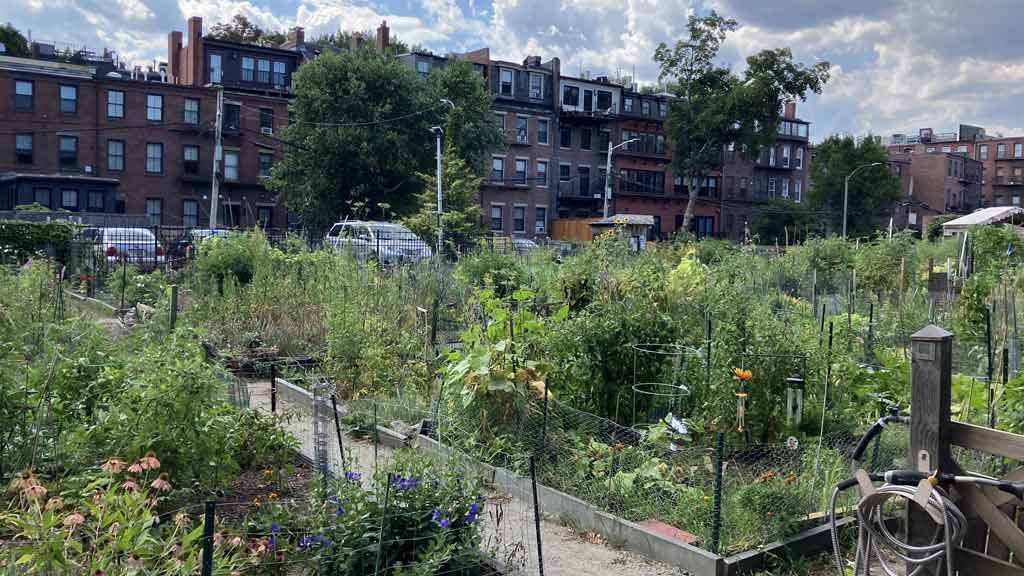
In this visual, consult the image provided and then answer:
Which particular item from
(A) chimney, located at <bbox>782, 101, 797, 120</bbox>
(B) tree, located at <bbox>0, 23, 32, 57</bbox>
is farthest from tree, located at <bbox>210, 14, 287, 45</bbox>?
(A) chimney, located at <bbox>782, 101, 797, 120</bbox>

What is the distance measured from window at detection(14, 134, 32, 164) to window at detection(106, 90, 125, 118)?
4.27m

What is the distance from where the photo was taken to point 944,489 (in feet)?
12.0

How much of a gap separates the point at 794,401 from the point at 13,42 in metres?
66.9

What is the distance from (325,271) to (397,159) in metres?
30.7

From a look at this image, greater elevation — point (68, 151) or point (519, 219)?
point (68, 151)

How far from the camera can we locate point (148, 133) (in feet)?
157

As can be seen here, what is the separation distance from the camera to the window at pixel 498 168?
194ft

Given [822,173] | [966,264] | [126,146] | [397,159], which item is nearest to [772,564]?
[966,264]

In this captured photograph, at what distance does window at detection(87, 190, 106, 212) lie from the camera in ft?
150

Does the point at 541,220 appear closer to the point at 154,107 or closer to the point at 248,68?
the point at 248,68

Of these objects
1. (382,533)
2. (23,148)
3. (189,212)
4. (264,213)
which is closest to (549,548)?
(382,533)

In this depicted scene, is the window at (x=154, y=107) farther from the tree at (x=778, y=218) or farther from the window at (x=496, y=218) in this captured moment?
the tree at (x=778, y=218)

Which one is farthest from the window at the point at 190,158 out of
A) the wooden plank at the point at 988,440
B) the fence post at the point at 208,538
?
the wooden plank at the point at 988,440

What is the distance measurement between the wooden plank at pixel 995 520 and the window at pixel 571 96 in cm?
6118
